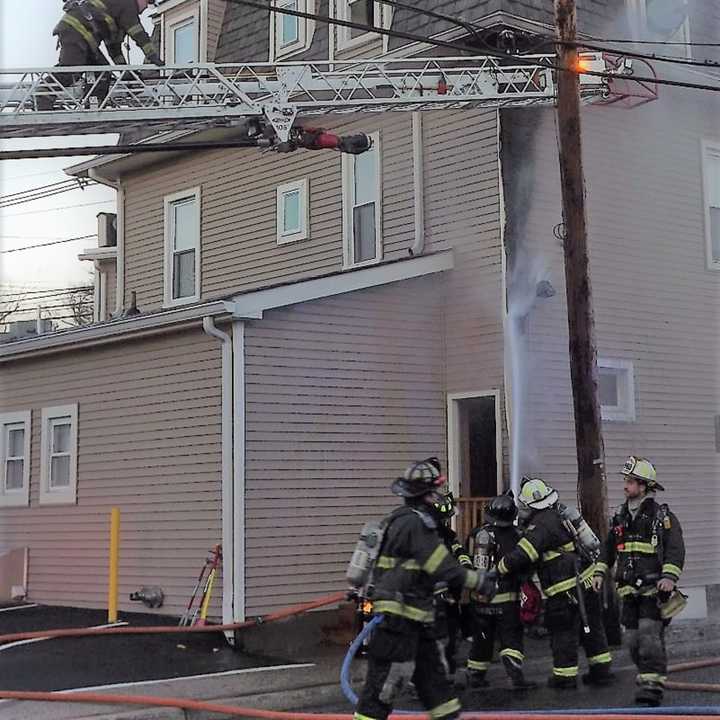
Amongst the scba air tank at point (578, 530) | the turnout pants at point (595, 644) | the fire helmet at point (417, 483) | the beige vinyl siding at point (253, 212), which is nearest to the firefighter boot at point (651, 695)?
the turnout pants at point (595, 644)

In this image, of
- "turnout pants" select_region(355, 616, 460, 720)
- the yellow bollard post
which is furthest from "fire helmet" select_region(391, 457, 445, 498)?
the yellow bollard post

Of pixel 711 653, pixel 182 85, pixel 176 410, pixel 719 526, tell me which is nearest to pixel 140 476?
pixel 176 410

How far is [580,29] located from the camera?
48.7 feet

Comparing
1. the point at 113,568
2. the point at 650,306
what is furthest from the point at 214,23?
the point at 113,568

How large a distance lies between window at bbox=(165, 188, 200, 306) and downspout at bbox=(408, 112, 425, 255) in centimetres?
436

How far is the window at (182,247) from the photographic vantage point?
17.8 meters

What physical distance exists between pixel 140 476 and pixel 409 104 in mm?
5083

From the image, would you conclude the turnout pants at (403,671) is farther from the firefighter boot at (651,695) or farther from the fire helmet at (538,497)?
the fire helmet at (538,497)

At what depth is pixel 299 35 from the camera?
16594 mm

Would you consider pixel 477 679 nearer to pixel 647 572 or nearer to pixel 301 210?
pixel 647 572

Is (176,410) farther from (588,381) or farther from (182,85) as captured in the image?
(588,381)

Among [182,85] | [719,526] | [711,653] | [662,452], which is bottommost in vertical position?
[711,653]

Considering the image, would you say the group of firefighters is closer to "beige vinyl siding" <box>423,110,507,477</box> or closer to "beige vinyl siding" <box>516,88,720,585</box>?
"beige vinyl siding" <box>423,110,507,477</box>

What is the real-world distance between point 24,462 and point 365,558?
366 inches
